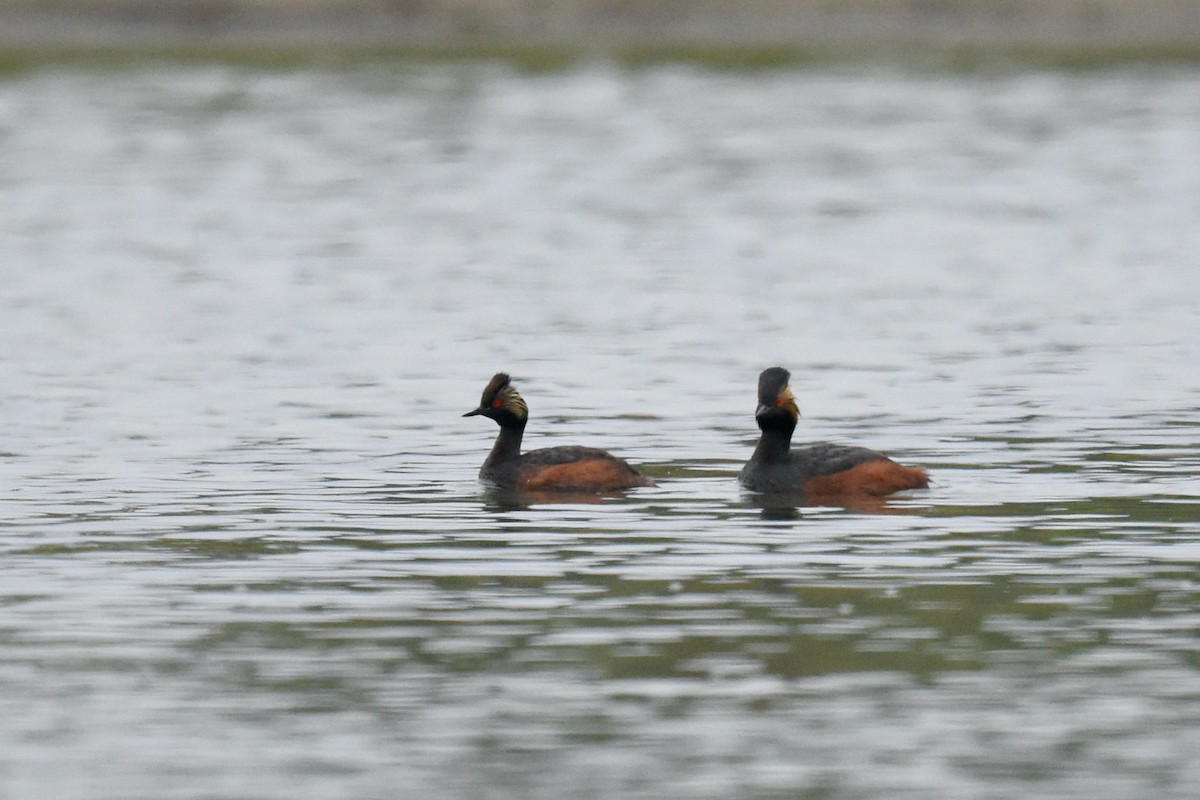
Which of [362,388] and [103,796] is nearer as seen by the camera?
[103,796]

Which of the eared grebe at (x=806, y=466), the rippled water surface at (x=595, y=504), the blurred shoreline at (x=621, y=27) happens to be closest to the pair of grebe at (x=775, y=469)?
the eared grebe at (x=806, y=466)

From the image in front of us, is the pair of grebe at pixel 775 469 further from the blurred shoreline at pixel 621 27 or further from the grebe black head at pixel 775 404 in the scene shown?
the blurred shoreline at pixel 621 27

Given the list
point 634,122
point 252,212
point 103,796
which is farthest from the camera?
point 634,122

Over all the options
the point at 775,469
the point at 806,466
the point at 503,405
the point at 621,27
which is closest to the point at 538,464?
the point at 503,405

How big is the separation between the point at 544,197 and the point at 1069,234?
10.2 metres

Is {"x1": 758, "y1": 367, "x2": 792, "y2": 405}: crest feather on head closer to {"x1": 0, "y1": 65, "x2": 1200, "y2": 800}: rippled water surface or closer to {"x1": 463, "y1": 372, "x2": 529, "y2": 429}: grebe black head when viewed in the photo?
{"x1": 0, "y1": 65, "x2": 1200, "y2": 800}: rippled water surface

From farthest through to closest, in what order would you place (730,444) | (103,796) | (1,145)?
(1,145), (730,444), (103,796)

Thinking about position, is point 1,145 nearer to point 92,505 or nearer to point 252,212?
point 252,212

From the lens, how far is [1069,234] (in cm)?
3875

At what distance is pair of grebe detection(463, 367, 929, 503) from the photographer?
18.1 metres

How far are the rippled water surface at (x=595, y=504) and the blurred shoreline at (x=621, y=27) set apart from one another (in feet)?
82.5

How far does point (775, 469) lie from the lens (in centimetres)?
1833

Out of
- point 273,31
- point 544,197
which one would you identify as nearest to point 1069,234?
point 544,197

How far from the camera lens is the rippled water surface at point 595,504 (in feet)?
38.5
